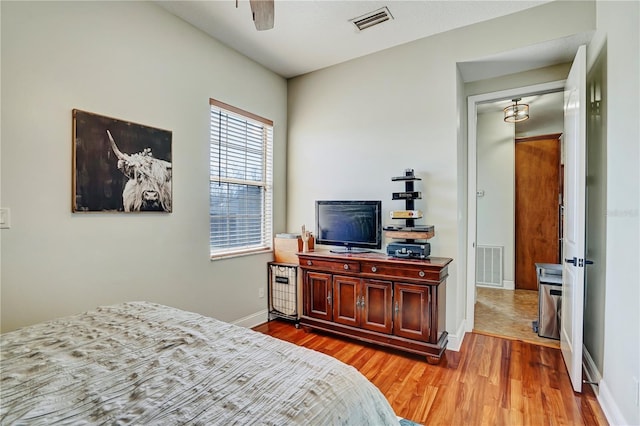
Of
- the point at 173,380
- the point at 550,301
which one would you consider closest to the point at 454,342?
the point at 550,301

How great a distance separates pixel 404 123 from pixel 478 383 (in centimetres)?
237

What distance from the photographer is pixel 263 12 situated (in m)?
1.66

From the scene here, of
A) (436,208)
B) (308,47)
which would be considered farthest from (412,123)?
(308,47)

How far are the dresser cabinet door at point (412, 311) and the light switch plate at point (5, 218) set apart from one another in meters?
2.70

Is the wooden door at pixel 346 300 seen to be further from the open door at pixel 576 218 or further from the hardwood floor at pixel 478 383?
the open door at pixel 576 218

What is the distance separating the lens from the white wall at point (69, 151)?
184cm

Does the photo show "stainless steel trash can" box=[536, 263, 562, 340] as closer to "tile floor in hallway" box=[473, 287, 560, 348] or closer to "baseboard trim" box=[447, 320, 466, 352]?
"tile floor in hallway" box=[473, 287, 560, 348]

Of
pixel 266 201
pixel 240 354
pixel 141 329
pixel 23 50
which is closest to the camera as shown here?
pixel 240 354

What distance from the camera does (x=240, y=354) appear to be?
4.14 ft

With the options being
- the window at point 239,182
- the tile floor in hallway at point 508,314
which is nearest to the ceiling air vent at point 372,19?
the window at point 239,182

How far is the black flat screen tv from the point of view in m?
3.21

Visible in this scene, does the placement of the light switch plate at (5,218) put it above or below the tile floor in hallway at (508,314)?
above

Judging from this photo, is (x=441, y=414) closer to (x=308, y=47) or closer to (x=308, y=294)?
(x=308, y=294)

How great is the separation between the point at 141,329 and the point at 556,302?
353 cm
